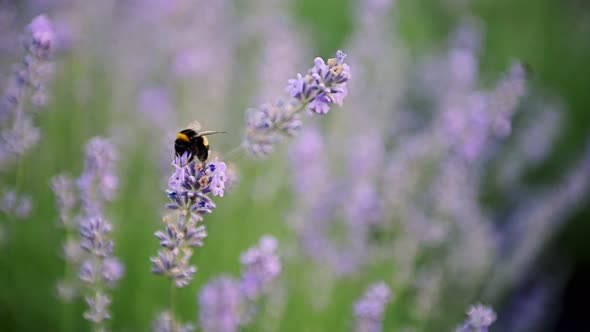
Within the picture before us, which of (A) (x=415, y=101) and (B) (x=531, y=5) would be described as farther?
(B) (x=531, y=5)

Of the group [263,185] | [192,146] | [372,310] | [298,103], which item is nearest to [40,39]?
[192,146]

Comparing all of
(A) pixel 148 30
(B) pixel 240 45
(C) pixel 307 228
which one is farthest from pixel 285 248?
(B) pixel 240 45

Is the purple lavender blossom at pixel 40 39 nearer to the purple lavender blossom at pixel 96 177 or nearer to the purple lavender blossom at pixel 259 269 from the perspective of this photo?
the purple lavender blossom at pixel 96 177

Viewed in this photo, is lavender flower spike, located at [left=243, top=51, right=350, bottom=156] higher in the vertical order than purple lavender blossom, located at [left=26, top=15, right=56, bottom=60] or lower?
lower

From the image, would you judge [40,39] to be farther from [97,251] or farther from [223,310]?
[223,310]

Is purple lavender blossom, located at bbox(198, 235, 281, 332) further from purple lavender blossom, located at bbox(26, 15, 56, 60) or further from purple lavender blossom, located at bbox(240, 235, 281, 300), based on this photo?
purple lavender blossom, located at bbox(26, 15, 56, 60)

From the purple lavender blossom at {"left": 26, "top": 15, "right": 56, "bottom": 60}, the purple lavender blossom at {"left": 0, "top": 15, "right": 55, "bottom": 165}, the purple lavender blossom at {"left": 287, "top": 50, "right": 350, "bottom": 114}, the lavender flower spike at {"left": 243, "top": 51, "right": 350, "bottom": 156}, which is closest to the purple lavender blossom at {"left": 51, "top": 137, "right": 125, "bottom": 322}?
the purple lavender blossom at {"left": 0, "top": 15, "right": 55, "bottom": 165}

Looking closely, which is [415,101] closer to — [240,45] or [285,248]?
[240,45]

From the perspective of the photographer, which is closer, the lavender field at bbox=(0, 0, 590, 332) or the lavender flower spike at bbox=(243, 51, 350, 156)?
the lavender flower spike at bbox=(243, 51, 350, 156)
